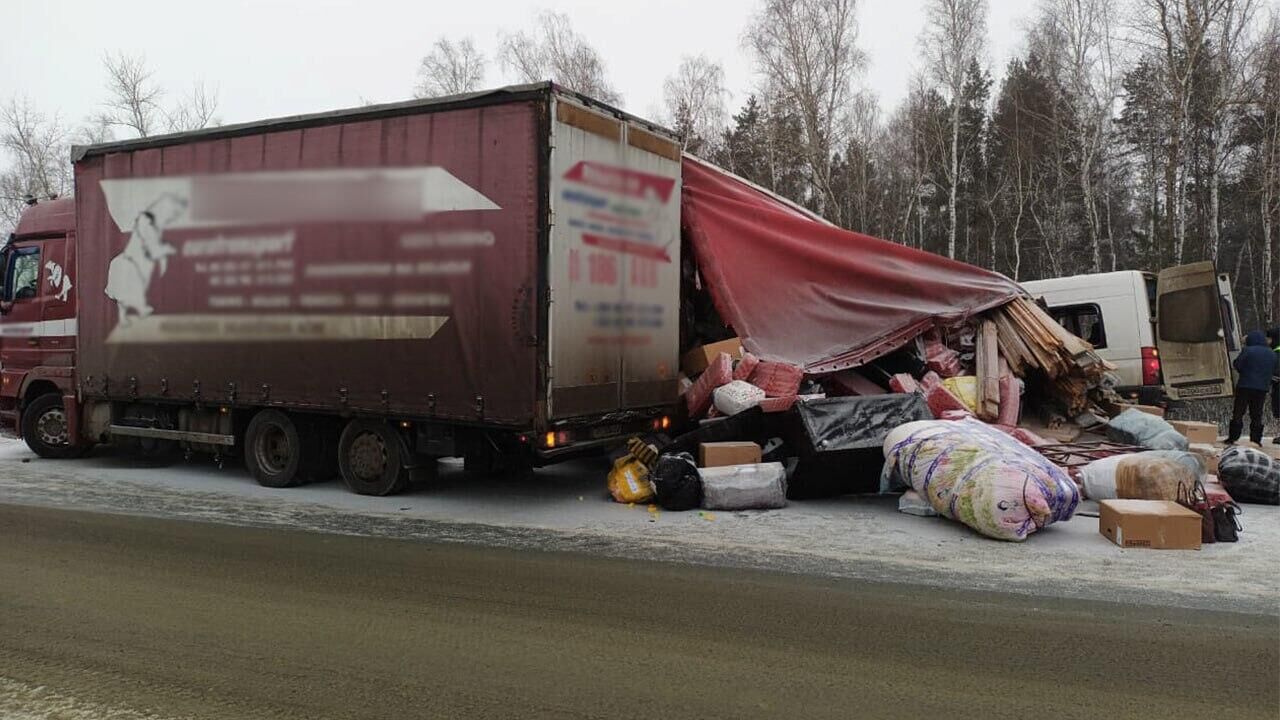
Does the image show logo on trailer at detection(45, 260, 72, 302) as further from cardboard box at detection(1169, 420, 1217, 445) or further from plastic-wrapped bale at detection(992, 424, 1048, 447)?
cardboard box at detection(1169, 420, 1217, 445)

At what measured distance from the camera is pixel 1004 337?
9.78 m

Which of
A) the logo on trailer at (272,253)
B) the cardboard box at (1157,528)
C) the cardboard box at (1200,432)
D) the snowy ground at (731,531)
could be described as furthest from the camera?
the cardboard box at (1200,432)

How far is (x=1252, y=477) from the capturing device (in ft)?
24.6

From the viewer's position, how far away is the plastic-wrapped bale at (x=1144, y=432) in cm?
854

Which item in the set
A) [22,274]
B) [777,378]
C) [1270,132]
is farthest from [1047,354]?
[1270,132]

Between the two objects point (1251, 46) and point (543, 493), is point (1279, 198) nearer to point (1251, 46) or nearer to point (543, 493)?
point (1251, 46)

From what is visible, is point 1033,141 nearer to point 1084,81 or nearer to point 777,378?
point 1084,81

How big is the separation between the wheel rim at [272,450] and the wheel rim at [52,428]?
3915 mm

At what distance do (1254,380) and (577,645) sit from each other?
10743 millimetres

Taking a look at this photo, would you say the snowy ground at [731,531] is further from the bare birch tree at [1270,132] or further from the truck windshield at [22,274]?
the bare birch tree at [1270,132]

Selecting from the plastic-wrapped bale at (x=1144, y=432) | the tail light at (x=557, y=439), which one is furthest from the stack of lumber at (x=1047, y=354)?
the tail light at (x=557, y=439)

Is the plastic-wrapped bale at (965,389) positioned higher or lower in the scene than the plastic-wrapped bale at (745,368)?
lower

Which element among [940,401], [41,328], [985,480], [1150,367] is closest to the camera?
[985,480]

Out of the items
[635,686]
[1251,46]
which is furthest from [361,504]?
[1251,46]
